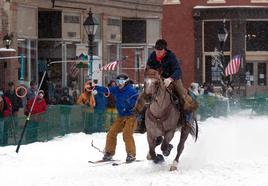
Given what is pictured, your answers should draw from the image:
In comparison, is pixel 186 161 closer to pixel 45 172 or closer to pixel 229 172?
pixel 229 172

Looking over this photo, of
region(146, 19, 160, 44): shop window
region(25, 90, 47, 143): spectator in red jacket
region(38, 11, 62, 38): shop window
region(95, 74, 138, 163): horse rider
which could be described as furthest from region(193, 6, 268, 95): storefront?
region(95, 74, 138, 163): horse rider

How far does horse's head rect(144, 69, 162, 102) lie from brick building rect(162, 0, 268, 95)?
3891cm

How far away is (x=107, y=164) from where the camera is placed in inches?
584

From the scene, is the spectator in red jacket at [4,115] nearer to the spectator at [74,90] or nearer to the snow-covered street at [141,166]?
the snow-covered street at [141,166]

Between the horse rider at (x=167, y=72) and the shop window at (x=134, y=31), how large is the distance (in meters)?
24.3

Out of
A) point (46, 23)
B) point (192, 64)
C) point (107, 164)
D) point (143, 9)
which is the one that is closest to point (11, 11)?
point (46, 23)

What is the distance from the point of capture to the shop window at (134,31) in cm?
3764

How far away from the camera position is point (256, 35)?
52.2 m

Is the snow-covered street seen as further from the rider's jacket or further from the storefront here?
the storefront

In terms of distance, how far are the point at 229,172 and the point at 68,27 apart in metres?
20.6

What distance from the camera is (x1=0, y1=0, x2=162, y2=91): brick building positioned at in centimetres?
2870

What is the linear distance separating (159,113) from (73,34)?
2027cm

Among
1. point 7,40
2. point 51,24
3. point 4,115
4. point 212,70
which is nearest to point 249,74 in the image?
point 212,70

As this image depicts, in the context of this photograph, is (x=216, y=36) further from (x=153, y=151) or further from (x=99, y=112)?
(x=153, y=151)
